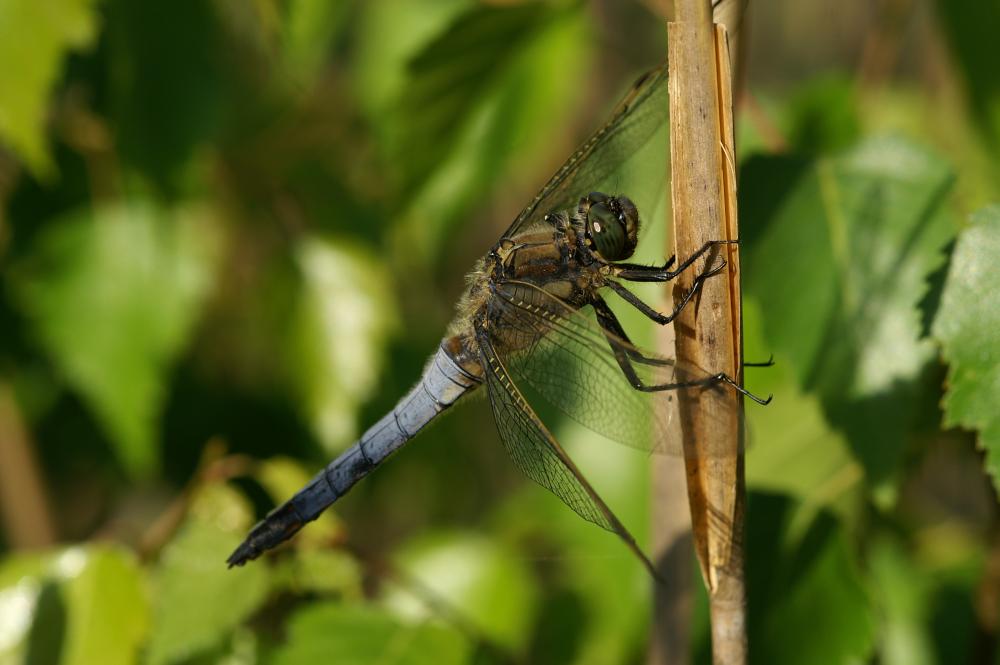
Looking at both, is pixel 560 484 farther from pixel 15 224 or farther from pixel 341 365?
pixel 15 224

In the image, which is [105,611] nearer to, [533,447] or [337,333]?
[533,447]

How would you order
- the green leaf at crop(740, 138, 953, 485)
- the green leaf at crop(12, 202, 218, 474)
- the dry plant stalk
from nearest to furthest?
the dry plant stalk → the green leaf at crop(740, 138, 953, 485) → the green leaf at crop(12, 202, 218, 474)

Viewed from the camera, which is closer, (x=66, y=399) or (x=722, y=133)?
(x=722, y=133)

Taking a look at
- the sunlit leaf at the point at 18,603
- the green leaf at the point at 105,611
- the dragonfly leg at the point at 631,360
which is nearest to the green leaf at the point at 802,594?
the dragonfly leg at the point at 631,360

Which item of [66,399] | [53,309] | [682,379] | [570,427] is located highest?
[682,379]

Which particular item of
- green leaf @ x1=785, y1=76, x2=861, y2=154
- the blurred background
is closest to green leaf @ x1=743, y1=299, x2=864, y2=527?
the blurred background

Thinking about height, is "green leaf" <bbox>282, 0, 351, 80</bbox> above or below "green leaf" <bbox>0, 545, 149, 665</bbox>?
above

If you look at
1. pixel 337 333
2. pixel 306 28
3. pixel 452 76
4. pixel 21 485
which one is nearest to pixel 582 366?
pixel 452 76

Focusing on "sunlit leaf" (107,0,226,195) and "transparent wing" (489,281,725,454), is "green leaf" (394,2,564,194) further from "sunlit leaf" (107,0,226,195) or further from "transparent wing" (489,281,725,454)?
"sunlit leaf" (107,0,226,195)

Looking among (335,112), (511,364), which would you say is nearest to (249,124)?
(335,112)
